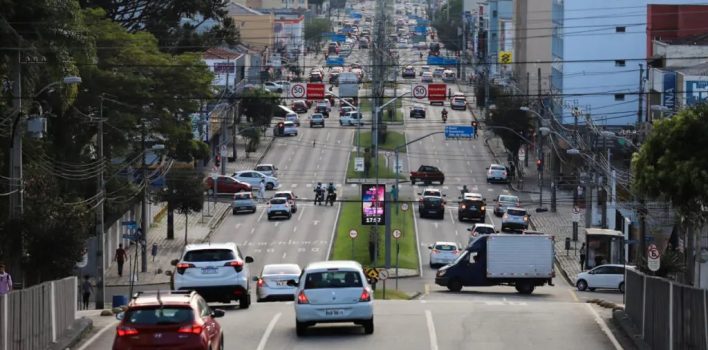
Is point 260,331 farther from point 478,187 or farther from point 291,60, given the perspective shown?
point 291,60

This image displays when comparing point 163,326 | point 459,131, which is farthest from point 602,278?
point 459,131

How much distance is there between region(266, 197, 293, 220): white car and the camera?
89.8m

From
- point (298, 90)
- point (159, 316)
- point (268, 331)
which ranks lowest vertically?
point (268, 331)

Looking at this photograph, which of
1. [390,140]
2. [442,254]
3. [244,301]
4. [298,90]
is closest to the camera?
[244,301]

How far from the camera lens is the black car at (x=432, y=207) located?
90.6 m

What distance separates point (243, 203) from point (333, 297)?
204 feet

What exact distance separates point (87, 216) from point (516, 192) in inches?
2066

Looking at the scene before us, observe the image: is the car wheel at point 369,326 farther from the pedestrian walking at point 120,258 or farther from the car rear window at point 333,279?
the pedestrian walking at point 120,258

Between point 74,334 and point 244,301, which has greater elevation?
point 74,334

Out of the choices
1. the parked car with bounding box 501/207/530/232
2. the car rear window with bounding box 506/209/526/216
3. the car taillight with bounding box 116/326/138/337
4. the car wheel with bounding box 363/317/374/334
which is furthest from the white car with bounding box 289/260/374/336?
the car rear window with bounding box 506/209/526/216

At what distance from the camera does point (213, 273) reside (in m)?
36.6

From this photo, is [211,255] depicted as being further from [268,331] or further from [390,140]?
[390,140]

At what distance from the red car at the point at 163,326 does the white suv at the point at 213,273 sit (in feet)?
38.9

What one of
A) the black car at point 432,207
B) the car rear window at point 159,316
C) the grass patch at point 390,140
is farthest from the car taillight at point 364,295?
the grass patch at point 390,140
